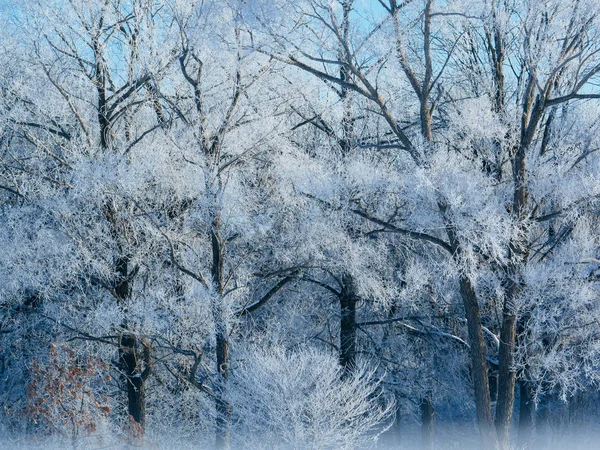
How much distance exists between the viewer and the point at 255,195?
43.2 feet

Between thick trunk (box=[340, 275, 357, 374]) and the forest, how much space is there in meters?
0.07

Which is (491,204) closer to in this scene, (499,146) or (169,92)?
(499,146)

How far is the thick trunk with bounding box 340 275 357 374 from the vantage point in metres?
14.3

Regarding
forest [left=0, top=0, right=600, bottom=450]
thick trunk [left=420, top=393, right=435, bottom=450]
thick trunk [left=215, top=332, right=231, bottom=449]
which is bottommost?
thick trunk [left=420, top=393, right=435, bottom=450]

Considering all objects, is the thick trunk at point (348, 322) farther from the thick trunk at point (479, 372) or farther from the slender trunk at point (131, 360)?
the slender trunk at point (131, 360)

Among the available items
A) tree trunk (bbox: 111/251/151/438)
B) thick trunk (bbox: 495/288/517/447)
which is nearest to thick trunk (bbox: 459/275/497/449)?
thick trunk (bbox: 495/288/517/447)

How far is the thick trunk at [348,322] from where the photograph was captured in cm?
1433

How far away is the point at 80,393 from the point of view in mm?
10086

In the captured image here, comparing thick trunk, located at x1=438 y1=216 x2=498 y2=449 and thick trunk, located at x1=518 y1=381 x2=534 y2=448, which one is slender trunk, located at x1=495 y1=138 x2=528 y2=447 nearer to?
thick trunk, located at x1=438 y1=216 x2=498 y2=449

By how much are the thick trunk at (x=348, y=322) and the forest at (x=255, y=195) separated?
0.24ft

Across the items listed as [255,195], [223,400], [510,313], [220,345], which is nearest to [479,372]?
[510,313]

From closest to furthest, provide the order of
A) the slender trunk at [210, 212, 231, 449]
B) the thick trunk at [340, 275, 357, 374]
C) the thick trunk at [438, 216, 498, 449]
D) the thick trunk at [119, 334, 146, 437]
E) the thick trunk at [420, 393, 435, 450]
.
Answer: the slender trunk at [210, 212, 231, 449] → the thick trunk at [438, 216, 498, 449] → the thick trunk at [119, 334, 146, 437] → the thick trunk at [340, 275, 357, 374] → the thick trunk at [420, 393, 435, 450]

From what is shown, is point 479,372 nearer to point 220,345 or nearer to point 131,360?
point 220,345

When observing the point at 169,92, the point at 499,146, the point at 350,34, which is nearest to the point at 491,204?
the point at 499,146
